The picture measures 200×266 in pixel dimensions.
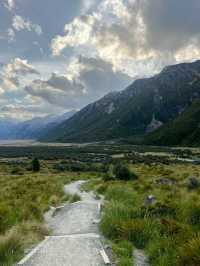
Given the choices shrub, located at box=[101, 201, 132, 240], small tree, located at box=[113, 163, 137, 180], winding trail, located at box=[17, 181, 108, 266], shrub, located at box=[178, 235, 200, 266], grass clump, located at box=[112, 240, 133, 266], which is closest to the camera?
shrub, located at box=[178, 235, 200, 266]

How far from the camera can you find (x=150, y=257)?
8469mm

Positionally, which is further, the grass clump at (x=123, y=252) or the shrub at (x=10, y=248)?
the shrub at (x=10, y=248)

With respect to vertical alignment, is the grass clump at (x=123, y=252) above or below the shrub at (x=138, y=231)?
below

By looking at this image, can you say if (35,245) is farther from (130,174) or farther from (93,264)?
(130,174)

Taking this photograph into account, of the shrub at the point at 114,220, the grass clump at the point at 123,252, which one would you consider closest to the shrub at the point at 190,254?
the grass clump at the point at 123,252

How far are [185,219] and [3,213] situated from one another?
26.7 ft

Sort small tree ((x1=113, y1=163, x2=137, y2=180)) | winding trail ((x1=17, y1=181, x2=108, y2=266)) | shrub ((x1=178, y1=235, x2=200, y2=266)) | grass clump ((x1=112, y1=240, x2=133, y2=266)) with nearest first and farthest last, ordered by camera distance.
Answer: shrub ((x1=178, y1=235, x2=200, y2=266)) < grass clump ((x1=112, y1=240, x2=133, y2=266)) < winding trail ((x1=17, y1=181, x2=108, y2=266)) < small tree ((x1=113, y1=163, x2=137, y2=180))

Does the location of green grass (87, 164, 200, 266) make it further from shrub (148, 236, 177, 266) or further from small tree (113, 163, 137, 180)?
small tree (113, 163, 137, 180)

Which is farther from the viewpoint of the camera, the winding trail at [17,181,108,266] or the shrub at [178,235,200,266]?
the winding trail at [17,181,108,266]

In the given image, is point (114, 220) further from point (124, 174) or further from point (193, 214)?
point (124, 174)

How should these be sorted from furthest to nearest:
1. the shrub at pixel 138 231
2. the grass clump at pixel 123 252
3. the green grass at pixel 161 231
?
the shrub at pixel 138 231, the grass clump at pixel 123 252, the green grass at pixel 161 231

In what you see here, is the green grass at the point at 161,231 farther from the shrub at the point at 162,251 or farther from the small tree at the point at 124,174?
the small tree at the point at 124,174

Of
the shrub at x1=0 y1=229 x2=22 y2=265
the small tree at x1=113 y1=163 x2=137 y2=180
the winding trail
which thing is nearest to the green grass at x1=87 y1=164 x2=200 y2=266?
the winding trail

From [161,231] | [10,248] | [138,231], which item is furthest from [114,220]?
[10,248]
